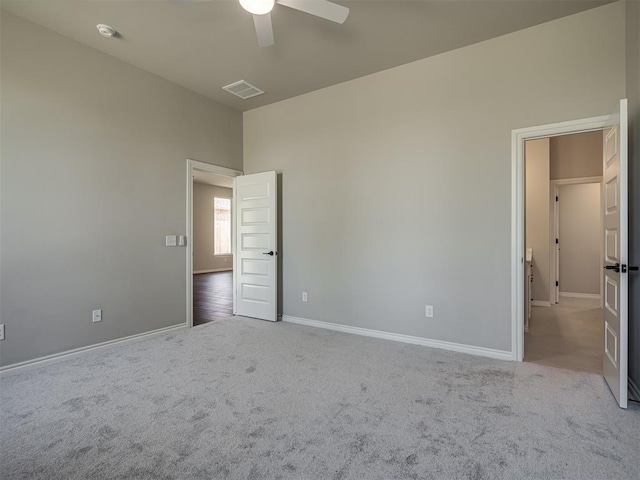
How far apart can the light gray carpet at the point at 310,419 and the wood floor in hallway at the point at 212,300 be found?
1.60 meters

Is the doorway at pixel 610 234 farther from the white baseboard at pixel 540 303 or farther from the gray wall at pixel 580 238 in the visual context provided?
the gray wall at pixel 580 238

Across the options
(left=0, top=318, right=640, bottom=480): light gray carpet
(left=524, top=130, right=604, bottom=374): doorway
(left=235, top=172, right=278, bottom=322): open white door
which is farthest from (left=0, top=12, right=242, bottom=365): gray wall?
(left=524, top=130, right=604, bottom=374): doorway

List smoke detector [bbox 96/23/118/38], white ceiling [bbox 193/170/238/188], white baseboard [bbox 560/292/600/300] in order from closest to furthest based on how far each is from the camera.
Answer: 1. smoke detector [bbox 96/23/118/38]
2. white baseboard [bbox 560/292/600/300]
3. white ceiling [bbox 193/170/238/188]

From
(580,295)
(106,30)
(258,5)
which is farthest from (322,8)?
(580,295)

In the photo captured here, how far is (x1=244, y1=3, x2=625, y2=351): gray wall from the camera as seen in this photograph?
277 cm

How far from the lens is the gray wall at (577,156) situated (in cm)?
541

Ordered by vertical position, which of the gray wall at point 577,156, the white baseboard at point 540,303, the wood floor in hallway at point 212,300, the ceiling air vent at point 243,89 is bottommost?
the white baseboard at point 540,303

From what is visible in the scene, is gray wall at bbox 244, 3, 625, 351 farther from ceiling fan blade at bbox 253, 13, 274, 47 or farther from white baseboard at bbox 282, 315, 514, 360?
ceiling fan blade at bbox 253, 13, 274, 47

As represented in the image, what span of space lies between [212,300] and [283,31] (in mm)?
4616

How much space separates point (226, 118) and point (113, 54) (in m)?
1.55

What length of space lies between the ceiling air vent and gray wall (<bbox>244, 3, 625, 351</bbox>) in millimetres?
505

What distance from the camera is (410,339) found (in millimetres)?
3447

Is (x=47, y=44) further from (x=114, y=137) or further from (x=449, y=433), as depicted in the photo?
(x=449, y=433)

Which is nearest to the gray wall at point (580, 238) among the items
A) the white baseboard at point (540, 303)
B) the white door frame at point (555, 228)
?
the white door frame at point (555, 228)
